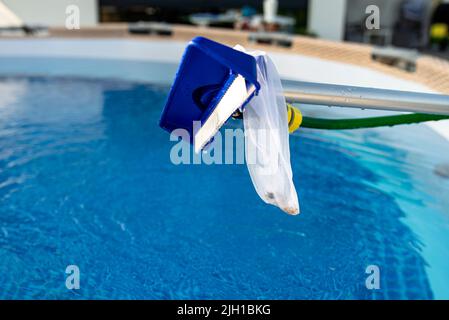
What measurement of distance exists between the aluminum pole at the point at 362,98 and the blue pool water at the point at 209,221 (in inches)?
66.0

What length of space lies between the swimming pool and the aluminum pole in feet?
5.51

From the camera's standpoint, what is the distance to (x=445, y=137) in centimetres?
642

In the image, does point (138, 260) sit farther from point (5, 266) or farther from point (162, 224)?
point (5, 266)

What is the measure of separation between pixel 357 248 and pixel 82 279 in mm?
2225

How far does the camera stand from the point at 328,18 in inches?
598

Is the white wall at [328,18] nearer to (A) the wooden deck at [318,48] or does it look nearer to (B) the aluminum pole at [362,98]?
(A) the wooden deck at [318,48]

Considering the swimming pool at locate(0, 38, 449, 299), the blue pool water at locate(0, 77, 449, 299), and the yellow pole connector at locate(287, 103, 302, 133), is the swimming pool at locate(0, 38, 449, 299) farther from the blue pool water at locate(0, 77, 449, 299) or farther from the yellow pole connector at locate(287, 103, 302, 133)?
the yellow pole connector at locate(287, 103, 302, 133)

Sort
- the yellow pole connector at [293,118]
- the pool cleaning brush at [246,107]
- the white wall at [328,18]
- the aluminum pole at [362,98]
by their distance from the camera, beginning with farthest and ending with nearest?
the white wall at [328,18] → the yellow pole connector at [293,118] → the aluminum pole at [362,98] → the pool cleaning brush at [246,107]

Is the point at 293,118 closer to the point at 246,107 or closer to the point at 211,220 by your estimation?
the point at 246,107

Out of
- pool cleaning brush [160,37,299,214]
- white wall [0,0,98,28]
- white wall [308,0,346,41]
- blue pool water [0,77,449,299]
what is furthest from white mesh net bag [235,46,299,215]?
white wall [0,0,98,28]

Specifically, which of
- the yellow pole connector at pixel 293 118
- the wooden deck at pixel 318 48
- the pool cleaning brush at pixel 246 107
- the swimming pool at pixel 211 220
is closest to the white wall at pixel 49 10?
the wooden deck at pixel 318 48

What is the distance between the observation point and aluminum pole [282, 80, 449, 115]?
2074mm

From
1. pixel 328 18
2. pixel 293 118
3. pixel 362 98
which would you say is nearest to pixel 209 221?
pixel 293 118

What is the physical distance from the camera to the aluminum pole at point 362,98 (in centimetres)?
207
